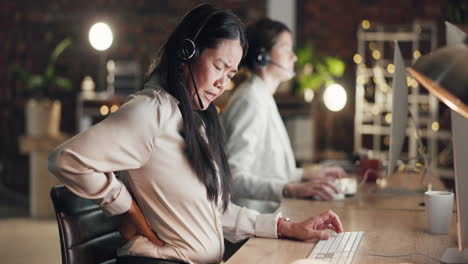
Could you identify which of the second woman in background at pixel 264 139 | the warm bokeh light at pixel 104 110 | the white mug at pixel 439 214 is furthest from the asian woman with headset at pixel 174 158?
the warm bokeh light at pixel 104 110

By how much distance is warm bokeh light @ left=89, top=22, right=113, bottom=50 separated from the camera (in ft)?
19.0

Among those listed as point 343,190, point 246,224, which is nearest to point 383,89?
point 343,190

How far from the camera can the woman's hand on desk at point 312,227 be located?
1.76 m

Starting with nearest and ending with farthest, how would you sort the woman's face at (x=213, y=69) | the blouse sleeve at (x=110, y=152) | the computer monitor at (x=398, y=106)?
the blouse sleeve at (x=110, y=152) < the woman's face at (x=213, y=69) < the computer monitor at (x=398, y=106)

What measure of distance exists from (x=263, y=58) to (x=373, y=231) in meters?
1.07

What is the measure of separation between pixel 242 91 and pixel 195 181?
1.03 meters

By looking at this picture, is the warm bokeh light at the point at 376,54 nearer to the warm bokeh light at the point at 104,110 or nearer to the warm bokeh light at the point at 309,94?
the warm bokeh light at the point at 309,94

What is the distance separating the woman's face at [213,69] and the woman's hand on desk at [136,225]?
1.08 ft

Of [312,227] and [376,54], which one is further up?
[376,54]

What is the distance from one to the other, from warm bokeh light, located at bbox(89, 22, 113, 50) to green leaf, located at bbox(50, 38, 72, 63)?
0.92 meters

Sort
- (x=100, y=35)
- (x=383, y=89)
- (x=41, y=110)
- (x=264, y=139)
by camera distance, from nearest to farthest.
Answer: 1. (x=264, y=139)
2. (x=100, y=35)
3. (x=41, y=110)
4. (x=383, y=89)

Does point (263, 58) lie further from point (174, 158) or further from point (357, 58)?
point (357, 58)

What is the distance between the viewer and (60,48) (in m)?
6.64

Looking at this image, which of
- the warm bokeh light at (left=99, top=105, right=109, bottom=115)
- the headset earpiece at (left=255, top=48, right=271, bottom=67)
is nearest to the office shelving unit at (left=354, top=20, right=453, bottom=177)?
the warm bokeh light at (left=99, top=105, right=109, bottom=115)
